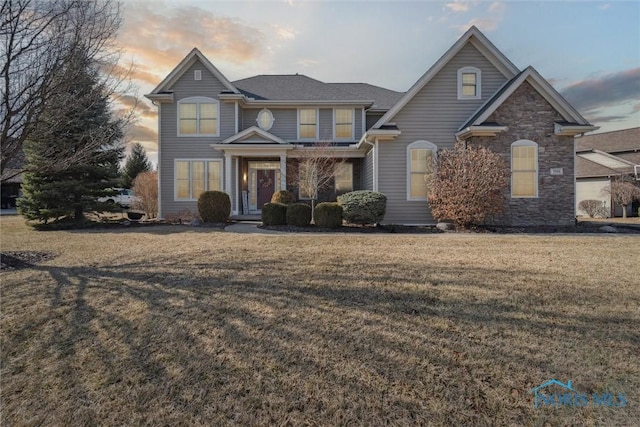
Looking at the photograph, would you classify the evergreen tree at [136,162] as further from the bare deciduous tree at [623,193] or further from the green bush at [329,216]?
the bare deciduous tree at [623,193]

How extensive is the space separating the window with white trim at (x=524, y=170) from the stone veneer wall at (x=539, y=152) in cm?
16

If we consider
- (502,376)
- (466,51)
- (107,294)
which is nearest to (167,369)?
(107,294)

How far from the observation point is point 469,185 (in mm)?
11375

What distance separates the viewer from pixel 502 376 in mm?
2961

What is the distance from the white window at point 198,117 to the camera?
16.7 m

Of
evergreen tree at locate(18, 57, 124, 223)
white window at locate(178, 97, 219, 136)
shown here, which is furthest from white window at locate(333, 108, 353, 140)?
evergreen tree at locate(18, 57, 124, 223)

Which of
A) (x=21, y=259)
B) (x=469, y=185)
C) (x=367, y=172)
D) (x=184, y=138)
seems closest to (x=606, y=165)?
(x=367, y=172)

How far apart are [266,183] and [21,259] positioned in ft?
39.4

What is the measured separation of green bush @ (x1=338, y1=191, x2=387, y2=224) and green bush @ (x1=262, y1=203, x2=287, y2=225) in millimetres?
2283

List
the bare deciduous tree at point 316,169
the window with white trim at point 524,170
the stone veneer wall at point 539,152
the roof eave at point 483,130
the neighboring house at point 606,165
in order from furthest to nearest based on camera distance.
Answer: the neighboring house at point 606,165 → the bare deciduous tree at point 316,169 → the window with white trim at point 524,170 → the stone veneer wall at point 539,152 → the roof eave at point 483,130

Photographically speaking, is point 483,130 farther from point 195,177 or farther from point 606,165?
point 606,165

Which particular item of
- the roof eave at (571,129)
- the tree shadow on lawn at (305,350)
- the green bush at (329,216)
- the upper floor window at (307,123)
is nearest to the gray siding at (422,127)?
the green bush at (329,216)

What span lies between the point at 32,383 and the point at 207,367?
5.15ft

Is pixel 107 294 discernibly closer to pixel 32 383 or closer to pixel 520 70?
pixel 32 383
